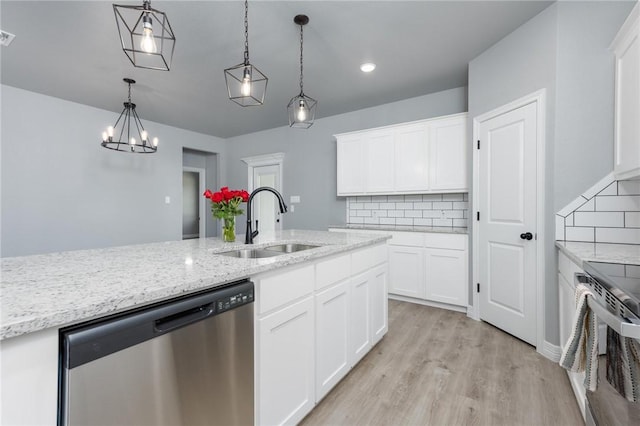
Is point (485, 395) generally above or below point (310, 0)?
below

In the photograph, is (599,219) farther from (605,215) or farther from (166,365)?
(166,365)

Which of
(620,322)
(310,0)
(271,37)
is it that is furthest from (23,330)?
(271,37)

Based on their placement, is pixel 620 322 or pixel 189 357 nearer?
pixel 620 322

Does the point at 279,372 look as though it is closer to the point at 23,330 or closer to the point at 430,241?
the point at 23,330

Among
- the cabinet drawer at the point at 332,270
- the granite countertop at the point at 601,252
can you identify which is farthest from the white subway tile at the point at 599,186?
the cabinet drawer at the point at 332,270

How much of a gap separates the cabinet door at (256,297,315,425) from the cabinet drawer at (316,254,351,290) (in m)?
0.15

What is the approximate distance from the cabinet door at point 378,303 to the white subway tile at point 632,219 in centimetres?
169

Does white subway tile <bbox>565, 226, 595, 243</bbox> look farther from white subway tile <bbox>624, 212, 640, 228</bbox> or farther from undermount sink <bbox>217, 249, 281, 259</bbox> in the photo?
undermount sink <bbox>217, 249, 281, 259</bbox>

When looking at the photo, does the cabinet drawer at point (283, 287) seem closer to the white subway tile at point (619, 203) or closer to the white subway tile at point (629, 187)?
the white subway tile at point (619, 203)

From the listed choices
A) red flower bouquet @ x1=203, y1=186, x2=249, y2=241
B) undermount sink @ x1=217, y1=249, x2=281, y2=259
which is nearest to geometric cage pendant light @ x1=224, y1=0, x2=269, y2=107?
red flower bouquet @ x1=203, y1=186, x2=249, y2=241

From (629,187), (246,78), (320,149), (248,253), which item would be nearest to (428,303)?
(629,187)

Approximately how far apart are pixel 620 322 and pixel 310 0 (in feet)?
8.15

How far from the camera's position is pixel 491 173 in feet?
9.09

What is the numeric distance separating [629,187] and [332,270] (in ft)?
7.12
